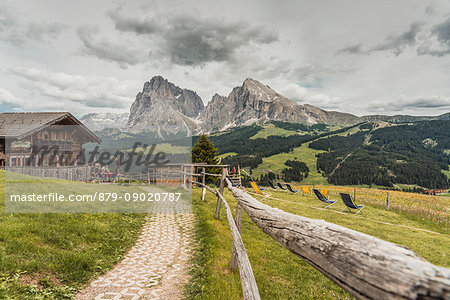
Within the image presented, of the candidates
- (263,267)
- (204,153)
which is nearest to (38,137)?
(204,153)

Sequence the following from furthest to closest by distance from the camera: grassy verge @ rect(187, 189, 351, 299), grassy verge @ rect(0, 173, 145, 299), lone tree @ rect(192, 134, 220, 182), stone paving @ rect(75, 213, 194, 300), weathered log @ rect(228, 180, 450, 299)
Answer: lone tree @ rect(192, 134, 220, 182), stone paving @ rect(75, 213, 194, 300), grassy verge @ rect(187, 189, 351, 299), grassy verge @ rect(0, 173, 145, 299), weathered log @ rect(228, 180, 450, 299)

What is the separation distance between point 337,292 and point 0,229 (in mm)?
7959

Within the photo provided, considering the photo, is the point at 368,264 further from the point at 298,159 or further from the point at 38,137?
the point at 298,159

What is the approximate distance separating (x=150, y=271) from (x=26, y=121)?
86.4ft

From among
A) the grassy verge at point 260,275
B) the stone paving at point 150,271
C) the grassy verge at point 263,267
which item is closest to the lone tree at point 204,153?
the grassy verge at point 263,267

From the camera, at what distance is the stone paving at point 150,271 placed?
4.44 metres

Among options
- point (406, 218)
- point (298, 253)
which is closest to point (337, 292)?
point (298, 253)

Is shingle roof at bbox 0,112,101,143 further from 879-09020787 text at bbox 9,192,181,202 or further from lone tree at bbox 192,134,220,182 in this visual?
lone tree at bbox 192,134,220,182

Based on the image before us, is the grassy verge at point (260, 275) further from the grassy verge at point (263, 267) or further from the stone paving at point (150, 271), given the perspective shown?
the stone paving at point (150, 271)

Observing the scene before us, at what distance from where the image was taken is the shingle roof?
21.1 meters

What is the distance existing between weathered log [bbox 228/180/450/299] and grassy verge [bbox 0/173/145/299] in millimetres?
4785

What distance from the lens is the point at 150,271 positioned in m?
5.42

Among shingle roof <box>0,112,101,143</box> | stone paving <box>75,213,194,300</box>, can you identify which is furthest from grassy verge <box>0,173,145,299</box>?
shingle roof <box>0,112,101,143</box>

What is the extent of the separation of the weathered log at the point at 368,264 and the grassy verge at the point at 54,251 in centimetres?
479
